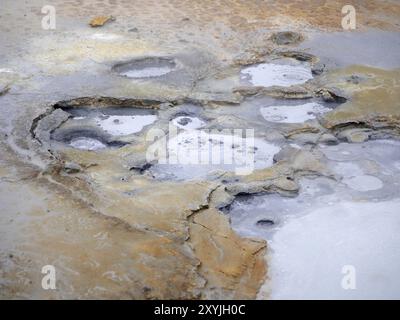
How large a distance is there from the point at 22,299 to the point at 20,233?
65 cm

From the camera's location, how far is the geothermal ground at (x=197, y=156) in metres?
3.53

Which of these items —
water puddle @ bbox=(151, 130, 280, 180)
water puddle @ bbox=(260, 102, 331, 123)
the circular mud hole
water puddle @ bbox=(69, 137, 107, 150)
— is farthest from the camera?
the circular mud hole

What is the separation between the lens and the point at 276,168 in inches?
187

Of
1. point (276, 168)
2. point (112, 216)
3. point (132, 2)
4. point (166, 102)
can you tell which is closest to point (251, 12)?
point (132, 2)

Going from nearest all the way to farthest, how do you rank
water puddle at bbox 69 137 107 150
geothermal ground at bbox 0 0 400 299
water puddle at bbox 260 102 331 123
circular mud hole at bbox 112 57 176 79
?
geothermal ground at bbox 0 0 400 299, water puddle at bbox 69 137 107 150, water puddle at bbox 260 102 331 123, circular mud hole at bbox 112 57 176 79

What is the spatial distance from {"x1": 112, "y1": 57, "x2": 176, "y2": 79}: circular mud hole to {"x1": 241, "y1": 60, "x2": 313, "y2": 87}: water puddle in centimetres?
98

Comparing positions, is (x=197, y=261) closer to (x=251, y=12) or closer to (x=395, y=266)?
(x=395, y=266)

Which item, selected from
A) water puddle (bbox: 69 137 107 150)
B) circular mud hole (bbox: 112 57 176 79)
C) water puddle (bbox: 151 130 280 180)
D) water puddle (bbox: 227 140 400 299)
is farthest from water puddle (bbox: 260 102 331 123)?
water puddle (bbox: 69 137 107 150)

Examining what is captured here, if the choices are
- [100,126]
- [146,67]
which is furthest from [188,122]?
[146,67]

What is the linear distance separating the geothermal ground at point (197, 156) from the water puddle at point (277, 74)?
→ 0.03 metres

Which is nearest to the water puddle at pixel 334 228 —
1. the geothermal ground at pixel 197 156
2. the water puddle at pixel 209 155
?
the geothermal ground at pixel 197 156

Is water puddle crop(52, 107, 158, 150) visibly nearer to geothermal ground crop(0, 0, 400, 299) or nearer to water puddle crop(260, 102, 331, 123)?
geothermal ground crop(0, 0, 400, 299)

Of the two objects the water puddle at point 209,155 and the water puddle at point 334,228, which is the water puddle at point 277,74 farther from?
the water puddle at point 334,228

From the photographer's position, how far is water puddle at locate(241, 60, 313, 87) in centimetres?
638
